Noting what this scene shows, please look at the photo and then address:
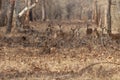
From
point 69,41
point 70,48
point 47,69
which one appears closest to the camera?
point 47,69

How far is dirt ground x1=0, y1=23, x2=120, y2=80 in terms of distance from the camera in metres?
9.94

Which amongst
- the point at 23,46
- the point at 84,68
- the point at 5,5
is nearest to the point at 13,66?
the point at 84,68

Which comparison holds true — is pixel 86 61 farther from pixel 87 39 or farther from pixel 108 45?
pixel 87 39

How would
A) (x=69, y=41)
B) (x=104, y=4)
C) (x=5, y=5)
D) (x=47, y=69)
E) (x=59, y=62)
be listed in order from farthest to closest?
(x=5, y=5)
(x=104, y=4)
(x=69, y=41)
(x=59, y=62)
(x=47, y=69)

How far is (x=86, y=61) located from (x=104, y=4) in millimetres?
13473

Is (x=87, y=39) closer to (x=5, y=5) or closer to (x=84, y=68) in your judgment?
(x=84, y=68)

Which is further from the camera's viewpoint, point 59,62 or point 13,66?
point 59,62

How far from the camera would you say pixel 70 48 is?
47.9 feet

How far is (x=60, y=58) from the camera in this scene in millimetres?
12516

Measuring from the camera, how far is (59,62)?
38.8ft

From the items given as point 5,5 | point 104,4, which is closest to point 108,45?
point 104,4

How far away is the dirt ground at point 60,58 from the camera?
32.6ft

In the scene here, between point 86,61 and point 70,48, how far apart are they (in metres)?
2.63

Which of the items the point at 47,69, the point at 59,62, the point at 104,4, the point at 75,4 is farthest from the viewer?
the point at 75,4
